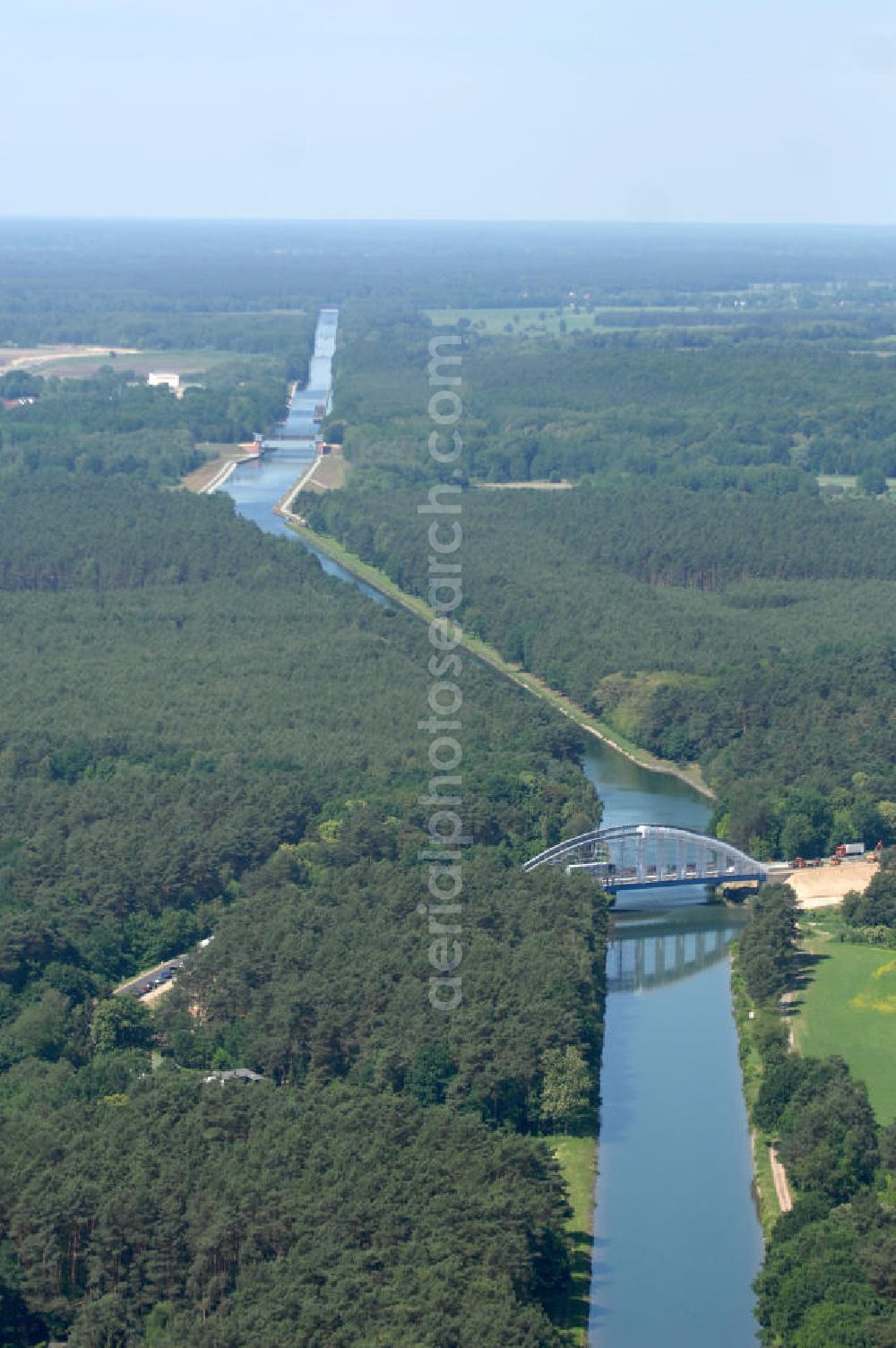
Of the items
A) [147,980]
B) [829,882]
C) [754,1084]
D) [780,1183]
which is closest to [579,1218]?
[780,1183]

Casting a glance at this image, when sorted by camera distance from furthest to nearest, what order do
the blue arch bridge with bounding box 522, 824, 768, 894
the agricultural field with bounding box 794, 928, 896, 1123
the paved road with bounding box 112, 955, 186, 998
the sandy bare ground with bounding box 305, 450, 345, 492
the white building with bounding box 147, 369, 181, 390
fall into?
the white building with bounding box 147, 369, 181, 390, the sandy bare ground with bounding box 305, 450, 345, 492, the blue arch bridge with bounding box 522, 824, 768, 894, the paved road with bounding box 112, 955, 186, 998, the agricultural field with bounding box 794, 928, 896, 1123

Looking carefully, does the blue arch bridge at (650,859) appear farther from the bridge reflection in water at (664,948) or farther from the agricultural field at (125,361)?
the agricultural field at (125,361)

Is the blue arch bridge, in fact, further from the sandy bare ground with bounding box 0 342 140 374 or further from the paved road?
the sandy bare ground with bounding box 0 342 140 374

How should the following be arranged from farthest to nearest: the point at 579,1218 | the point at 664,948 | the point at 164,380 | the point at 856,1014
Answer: the point at 164,380, the point at 664,948, the point at 856,1014, the point at 579,1218

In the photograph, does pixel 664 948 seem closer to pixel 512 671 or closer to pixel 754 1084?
pixel 754 1084

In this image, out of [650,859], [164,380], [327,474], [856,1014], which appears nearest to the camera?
[856,1014]

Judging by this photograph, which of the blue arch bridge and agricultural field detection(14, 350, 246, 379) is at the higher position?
agricultural field detection(14, 350, 246, 379)

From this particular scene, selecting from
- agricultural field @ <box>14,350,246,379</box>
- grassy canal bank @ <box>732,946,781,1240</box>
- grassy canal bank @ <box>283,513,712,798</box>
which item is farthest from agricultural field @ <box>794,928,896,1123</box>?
agricultural field @ <box>14,350,246,379</box>
